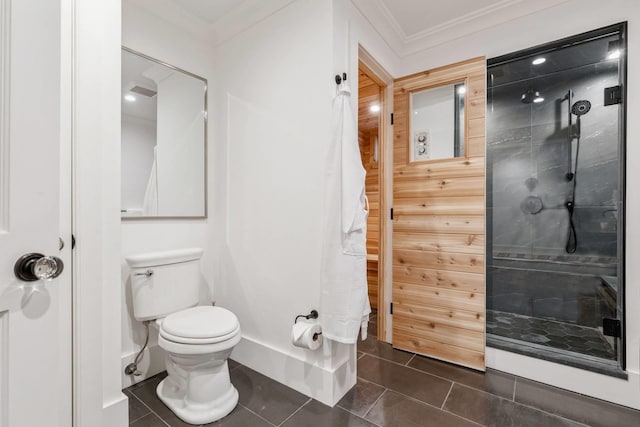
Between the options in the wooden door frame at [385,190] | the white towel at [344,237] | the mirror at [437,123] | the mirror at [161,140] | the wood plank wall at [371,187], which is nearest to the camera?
the white towel at [344,237]

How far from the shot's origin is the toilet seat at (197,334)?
1.46 metres

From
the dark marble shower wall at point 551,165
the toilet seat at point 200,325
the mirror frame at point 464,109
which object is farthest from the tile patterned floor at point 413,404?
the mirror frame at point 464,109

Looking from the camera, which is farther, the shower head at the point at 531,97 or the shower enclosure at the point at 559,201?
the shower head at the point at 531,97

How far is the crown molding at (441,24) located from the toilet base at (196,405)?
8.33 ft

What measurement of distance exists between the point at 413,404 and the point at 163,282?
5.59 ft

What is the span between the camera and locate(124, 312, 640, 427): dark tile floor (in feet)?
5.03

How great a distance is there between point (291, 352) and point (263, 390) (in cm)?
28

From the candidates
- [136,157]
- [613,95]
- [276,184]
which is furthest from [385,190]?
[136,157]

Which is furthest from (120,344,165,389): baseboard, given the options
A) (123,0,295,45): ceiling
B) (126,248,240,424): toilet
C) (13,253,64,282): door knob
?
(123,0,295,45): ceiling

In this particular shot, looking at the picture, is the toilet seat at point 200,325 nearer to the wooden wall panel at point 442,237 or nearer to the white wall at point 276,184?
the white wall at point 276,184

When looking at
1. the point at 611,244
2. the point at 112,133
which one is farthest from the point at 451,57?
the point at 112,133

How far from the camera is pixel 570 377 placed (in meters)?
1.81

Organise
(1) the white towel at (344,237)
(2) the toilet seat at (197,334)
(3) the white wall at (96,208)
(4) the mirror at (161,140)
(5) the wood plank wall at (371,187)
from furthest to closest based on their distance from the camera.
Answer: (5) the wood plank wall at (371,187), (4) the mirror at (161,140), (1) the white towel at (344,237), (2) the toilet seat at (197,334), (3) the white wall at (96,208)

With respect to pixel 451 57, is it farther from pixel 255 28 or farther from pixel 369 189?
pixel 369 189
